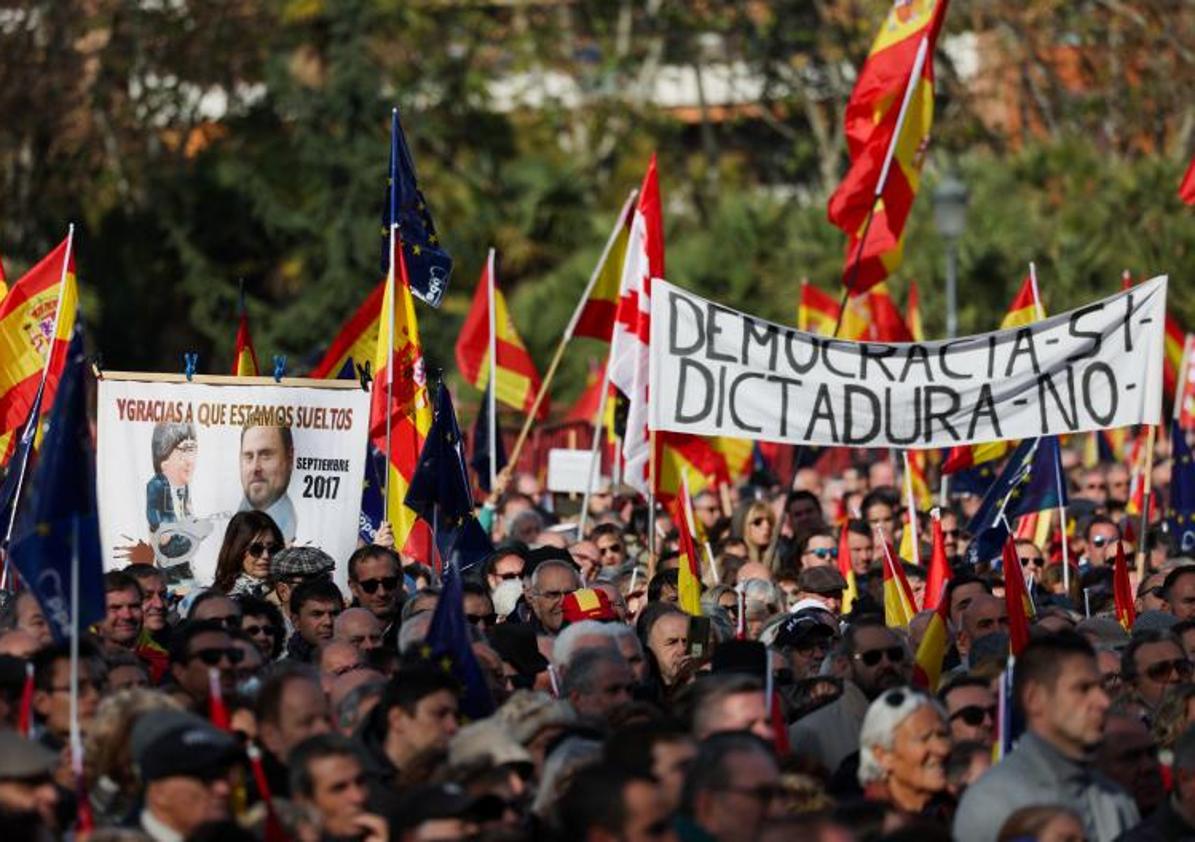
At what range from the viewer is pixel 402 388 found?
14.8 meters

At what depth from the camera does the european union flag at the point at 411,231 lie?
14781 millimetres

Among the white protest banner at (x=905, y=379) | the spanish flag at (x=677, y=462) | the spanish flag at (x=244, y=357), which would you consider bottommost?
the spanish flag at (x=677, y=462)

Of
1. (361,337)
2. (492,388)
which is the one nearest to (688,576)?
(361,337)

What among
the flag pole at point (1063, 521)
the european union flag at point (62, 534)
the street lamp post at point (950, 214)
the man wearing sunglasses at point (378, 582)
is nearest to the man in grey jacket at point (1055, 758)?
the european union flag at point (62, 534)

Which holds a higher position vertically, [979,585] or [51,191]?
[51,191]

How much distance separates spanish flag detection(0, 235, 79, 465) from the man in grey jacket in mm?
7426

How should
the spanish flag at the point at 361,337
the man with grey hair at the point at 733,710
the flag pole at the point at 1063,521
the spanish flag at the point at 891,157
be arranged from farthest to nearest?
the spanish flag at the point at 361,337, the spanish flag at the point at 891,157, the flag pole at the point at 1063,521, the man with grey hair at the point at 733,710

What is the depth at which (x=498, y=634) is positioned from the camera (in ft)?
36.3

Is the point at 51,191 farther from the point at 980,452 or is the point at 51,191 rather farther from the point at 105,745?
the point at 105,745

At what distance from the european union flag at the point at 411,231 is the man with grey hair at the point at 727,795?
7.90 metres

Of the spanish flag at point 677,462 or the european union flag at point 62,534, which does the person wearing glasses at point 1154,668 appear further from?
the spanish flag at point 677,462

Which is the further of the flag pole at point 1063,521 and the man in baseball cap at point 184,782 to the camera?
the flag pole at point 1063,521

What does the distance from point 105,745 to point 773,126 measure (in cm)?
4009

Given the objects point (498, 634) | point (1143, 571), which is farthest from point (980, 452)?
point (498, 634)
